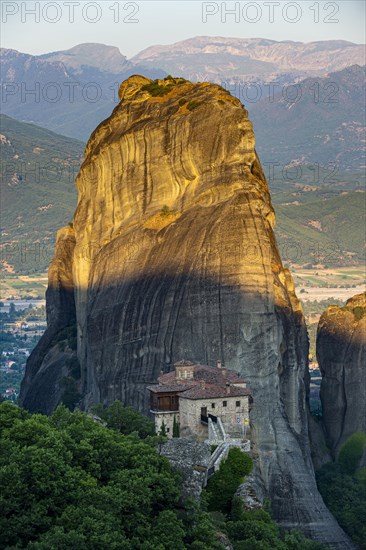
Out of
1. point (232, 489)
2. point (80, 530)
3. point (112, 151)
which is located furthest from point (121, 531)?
point (112, 151)

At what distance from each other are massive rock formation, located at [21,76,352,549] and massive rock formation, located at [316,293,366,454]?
165 inches

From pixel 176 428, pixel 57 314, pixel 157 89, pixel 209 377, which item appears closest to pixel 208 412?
pixel 176 428

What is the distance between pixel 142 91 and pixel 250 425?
147ft

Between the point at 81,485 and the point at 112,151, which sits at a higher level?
the point at 112,151

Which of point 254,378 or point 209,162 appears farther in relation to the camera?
point 209,162

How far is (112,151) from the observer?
124312mm

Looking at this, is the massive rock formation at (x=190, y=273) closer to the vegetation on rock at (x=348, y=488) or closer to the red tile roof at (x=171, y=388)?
the vegetation on rock at (x=348, y=488)

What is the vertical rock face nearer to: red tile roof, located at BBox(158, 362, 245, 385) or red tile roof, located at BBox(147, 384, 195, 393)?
red tile roof, located at BBox(158, 362, 245, 385)

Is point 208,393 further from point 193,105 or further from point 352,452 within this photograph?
point 193,105

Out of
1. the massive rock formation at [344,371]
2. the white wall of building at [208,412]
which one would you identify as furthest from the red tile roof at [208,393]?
the massive rock formation at [344,371]

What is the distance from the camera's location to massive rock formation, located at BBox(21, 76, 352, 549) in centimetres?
9756

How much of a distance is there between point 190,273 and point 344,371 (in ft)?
69.8

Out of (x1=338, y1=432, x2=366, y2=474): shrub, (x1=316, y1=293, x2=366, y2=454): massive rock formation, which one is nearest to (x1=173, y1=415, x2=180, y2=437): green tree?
(x1=338, y1=432, x2=366, y2=474): shrub

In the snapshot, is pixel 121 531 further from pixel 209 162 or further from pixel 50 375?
pixel 50 375
